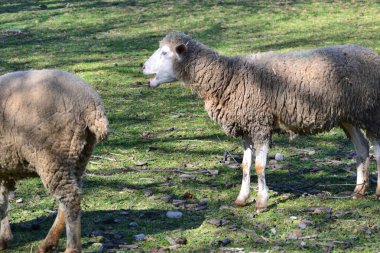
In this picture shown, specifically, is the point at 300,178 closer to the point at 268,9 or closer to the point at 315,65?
the point at 315,65

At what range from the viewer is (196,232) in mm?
5980

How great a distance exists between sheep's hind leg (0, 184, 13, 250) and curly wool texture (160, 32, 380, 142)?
2.10m

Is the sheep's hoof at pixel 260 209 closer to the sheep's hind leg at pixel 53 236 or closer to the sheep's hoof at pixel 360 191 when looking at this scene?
the sheep's hoof at pixel 360 191

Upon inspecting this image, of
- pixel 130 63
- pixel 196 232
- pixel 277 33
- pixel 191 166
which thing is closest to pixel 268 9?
pixel 277 33

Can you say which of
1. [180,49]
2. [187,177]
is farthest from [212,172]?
[180,49]

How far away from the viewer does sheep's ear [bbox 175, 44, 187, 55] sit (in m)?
6.99

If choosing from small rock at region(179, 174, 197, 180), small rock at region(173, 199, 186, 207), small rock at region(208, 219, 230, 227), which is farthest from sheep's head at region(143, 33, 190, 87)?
small rock at region(208, 219, 230, 227)

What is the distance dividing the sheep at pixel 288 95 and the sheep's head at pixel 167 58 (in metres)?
0.02

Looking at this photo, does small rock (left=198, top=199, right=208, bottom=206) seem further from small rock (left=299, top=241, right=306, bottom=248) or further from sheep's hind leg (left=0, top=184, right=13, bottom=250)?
sheep's hind leg (left=0, top=184, right=13, bottom=250)

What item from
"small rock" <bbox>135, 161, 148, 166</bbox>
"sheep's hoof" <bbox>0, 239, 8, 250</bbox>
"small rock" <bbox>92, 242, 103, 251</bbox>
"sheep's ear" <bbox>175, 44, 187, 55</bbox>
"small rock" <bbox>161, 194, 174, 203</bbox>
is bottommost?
"small rock" <bbox>161, 194, 174, 203</bbox>

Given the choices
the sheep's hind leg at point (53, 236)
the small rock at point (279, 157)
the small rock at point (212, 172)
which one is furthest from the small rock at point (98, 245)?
the small rock at point (279, 157)

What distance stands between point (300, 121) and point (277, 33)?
9738mm

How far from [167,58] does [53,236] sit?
2.25m

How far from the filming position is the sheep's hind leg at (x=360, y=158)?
22.4 feet
